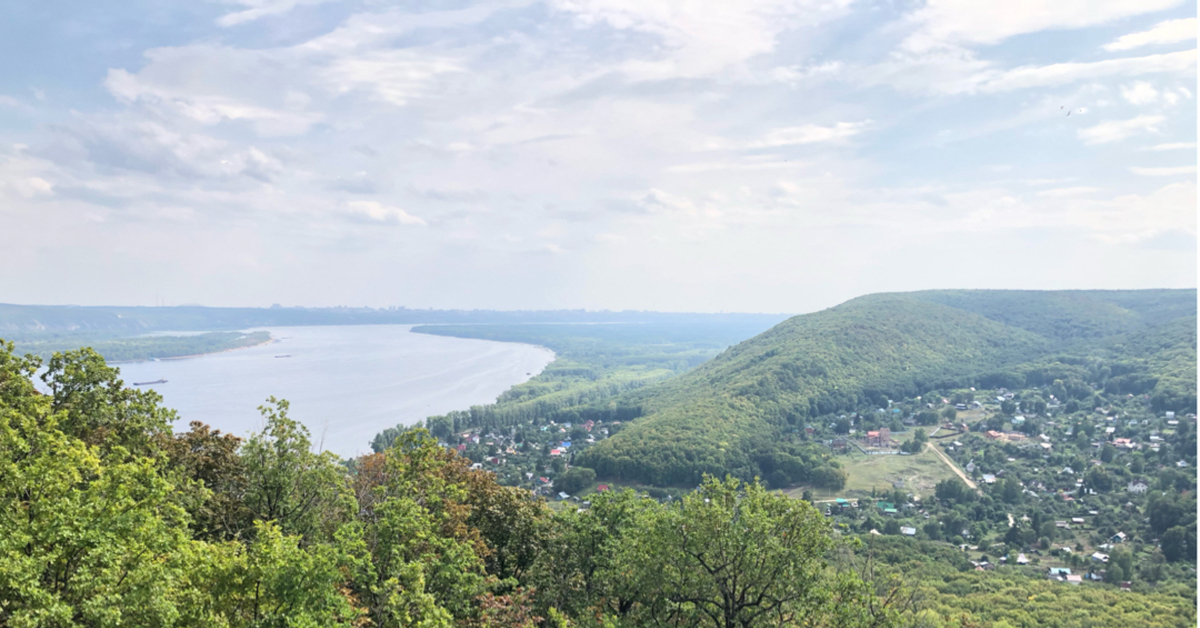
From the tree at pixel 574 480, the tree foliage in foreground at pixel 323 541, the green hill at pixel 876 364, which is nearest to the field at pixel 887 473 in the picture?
the green hill at pixel 876 364

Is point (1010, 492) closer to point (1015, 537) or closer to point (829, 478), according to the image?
point (1015, 537)

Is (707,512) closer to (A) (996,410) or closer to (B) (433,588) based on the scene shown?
(B) (433,588)

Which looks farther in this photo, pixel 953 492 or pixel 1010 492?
pixel 1010 492

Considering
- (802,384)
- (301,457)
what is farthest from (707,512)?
(802,384)

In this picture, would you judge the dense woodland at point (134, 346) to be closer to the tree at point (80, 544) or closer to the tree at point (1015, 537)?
the tree at point (1015, 537)

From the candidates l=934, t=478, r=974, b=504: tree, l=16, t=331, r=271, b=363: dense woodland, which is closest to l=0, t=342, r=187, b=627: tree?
l=934, t=478, r=974, b=504: tree

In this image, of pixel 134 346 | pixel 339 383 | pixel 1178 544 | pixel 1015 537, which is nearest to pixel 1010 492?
pixel 1015 537
